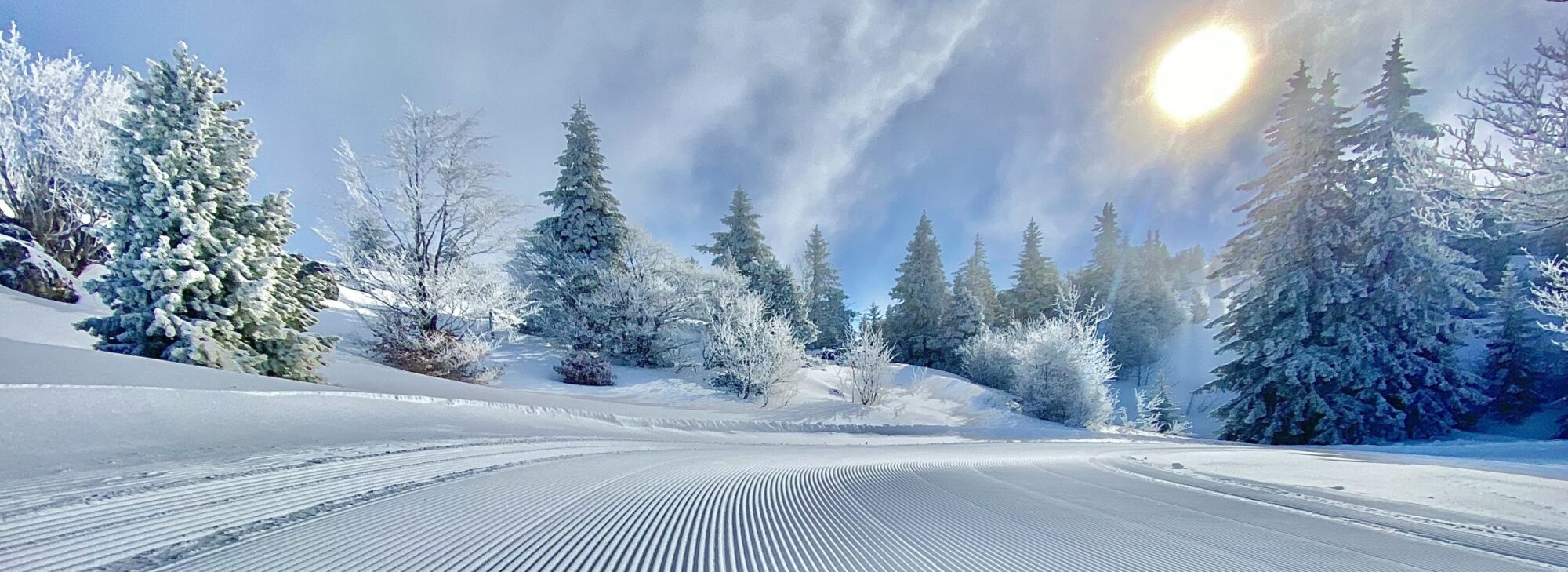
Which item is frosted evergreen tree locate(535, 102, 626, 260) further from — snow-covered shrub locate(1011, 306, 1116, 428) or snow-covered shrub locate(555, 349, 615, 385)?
snow-covered shrub locate(1011, 306, 1116, 428)

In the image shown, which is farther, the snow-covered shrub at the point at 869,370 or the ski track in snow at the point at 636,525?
the snow-covered shrub at the point at 869,370

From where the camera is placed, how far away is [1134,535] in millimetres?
1751

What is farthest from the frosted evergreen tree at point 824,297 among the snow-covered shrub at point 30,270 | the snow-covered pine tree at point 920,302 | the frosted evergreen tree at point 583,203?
the snow-covered shrub at point 30,270

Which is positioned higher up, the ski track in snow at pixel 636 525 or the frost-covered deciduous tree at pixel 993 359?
the frost-covered deciduous tree at pixel 993 359

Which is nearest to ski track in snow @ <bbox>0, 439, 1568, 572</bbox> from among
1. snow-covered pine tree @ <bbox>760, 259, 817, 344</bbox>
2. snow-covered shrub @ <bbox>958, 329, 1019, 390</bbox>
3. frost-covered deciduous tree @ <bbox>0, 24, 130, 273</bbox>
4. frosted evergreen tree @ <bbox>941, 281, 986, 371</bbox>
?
frost-covered deciduous tree @ <bbox>0, 24, 130, 273</bbox>

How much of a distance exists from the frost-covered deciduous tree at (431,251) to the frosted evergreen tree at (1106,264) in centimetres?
3066

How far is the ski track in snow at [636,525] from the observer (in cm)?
114

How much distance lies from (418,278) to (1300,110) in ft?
69.8

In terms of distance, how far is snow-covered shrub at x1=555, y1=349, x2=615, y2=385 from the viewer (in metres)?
13.1

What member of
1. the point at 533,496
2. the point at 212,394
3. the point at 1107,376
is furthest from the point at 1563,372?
the point at 212,394

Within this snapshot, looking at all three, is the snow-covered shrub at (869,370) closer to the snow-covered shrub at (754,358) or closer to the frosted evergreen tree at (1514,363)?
the snow-covered shrub at (754,358)

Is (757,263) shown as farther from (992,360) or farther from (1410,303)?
(1410,303)

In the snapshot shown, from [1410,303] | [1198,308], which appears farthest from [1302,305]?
[1198,308]

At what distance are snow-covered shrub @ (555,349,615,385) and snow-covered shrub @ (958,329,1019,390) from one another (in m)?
13.9
